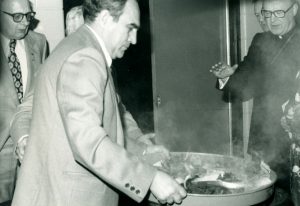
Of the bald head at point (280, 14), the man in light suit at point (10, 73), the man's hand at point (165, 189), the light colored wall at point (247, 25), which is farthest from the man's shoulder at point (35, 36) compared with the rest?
the light colored wall at point (247, 25)

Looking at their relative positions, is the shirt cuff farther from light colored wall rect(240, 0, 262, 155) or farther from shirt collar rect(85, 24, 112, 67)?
shirt collar rect(85, 24, 112, 67)

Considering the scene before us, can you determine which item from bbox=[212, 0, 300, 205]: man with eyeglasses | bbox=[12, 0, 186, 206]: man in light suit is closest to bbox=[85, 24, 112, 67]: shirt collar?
bbox=[12, 0, 186, 206]: man in light suit

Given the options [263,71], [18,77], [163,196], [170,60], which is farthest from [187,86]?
[163,196]

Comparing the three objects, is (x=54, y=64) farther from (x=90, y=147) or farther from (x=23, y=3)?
(x=23, y=3)

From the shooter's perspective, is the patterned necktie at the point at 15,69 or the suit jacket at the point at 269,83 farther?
the suit jacket at the point at 269,83

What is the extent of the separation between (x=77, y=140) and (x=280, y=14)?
2.78 metres

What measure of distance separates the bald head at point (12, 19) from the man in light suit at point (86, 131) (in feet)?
5.99

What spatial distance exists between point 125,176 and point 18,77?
2232mm

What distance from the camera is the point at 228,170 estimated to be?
276cm

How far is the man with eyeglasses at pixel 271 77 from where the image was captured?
12.3 ft

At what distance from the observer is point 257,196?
2.13m

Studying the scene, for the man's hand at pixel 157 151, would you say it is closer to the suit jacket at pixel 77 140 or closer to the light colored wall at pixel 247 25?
the suit jacket at pixel 77 140

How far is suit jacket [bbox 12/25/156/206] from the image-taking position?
173 centimetres

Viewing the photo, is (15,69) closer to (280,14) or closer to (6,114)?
(6,114)
